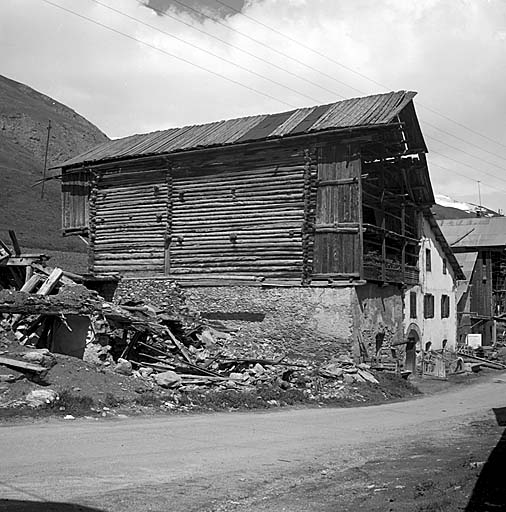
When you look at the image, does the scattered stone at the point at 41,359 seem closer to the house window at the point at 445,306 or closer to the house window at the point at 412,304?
the house window at the point at 412,304

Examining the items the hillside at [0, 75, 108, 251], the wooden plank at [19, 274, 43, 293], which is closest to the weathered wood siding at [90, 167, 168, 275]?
the wooden plank at [19, 274, 43, 293]

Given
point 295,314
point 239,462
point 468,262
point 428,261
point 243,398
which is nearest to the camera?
point 239,462

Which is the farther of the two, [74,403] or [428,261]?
[428,261]

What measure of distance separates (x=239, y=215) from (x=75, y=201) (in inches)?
333

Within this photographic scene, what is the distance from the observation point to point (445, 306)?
3672 cm

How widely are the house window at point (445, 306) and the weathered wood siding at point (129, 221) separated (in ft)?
51.6

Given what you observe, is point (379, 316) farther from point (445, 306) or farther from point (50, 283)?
point (50, 283)

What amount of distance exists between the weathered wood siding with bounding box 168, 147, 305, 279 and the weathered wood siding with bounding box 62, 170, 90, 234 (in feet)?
15.7

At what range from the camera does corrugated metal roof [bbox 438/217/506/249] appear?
52219 millimetres

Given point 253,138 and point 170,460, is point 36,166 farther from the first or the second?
point 170,460

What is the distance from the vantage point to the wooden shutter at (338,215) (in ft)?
79.7

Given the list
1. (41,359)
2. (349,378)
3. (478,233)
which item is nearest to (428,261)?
(349,378)

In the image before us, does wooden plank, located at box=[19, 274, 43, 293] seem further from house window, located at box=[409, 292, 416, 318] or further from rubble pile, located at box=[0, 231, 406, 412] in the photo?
house window, located at box=[409, 292, 416, 318]

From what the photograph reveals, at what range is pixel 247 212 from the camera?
26.6 metres
